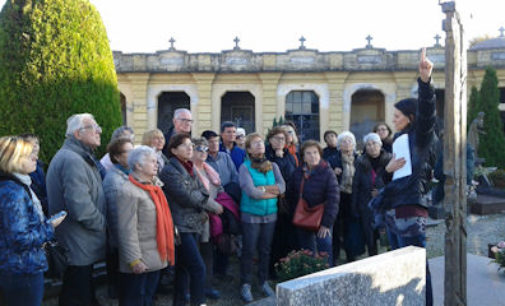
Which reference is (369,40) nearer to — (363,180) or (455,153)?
(363,180)

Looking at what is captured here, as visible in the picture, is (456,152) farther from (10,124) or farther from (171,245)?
(10,124)

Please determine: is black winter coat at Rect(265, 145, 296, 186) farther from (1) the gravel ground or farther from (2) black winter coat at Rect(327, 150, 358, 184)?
(1) the gravel ground

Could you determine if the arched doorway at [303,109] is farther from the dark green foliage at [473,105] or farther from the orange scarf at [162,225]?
the orange scarf at [162,225]

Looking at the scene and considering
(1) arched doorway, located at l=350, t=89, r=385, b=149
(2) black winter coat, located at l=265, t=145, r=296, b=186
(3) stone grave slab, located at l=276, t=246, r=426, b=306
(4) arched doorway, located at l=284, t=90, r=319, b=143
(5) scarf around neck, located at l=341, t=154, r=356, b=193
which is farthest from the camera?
(1) arched doorway, located at l=350, t=89, r=385, b=149

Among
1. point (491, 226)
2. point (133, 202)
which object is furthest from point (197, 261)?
point (491, 226)

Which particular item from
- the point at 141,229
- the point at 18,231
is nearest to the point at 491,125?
the point at 141,229

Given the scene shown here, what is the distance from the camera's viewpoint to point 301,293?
2.54 metres

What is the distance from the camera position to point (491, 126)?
17.9 metres

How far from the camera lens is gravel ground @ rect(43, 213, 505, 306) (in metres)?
4.82

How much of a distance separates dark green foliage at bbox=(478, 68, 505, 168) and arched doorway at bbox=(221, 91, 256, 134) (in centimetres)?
1144

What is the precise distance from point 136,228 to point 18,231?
0.93m

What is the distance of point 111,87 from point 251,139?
8.20 ft

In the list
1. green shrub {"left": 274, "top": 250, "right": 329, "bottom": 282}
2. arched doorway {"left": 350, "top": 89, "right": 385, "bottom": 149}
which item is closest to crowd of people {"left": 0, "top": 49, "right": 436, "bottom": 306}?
green shrub {"left": 274, "top": 250, "right": 329, "bottom": 282}

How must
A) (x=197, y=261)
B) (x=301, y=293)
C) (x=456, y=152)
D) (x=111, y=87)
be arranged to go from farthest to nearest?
(x=111, y=87)
(x=197, y=261)
(x=456, y=152)
(x=301, y=293)
